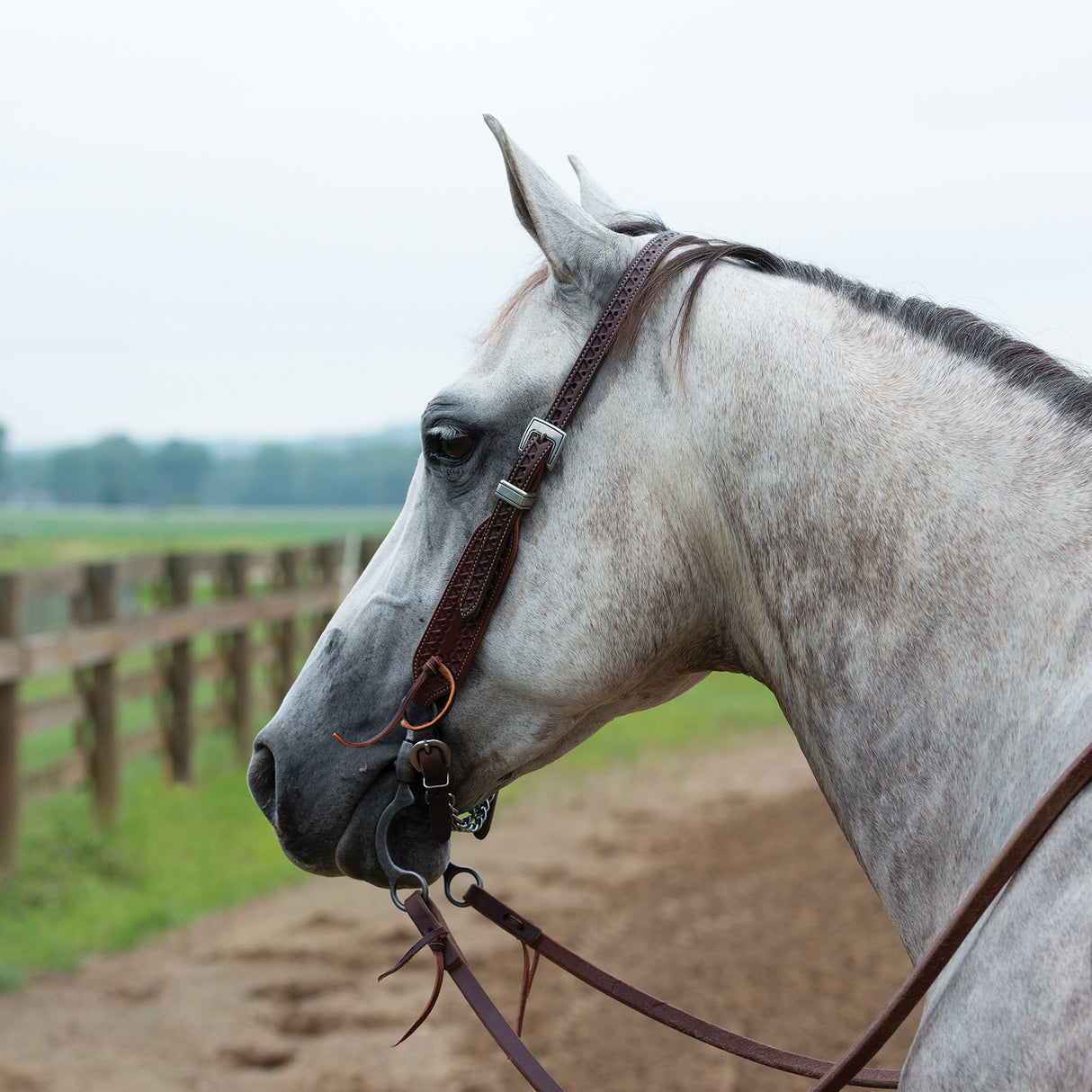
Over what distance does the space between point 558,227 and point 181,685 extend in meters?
6.35

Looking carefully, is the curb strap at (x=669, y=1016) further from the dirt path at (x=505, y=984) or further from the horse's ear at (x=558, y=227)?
the dirt path at (x=505, y=984)

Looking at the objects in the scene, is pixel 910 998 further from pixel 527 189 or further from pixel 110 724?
pixel 110 724

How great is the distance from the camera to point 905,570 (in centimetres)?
149

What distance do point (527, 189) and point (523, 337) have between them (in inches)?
9.5

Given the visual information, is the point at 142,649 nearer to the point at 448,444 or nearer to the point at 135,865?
the point at 135,865

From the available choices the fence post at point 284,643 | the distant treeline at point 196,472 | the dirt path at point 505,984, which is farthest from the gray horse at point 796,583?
the distant treeline at point 196,472

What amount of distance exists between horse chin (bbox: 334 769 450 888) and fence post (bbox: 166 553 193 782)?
5.76 meters

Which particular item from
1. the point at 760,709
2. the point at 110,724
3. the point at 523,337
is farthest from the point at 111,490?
the point at 523,337

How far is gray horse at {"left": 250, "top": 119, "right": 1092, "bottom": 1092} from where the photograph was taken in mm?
1377

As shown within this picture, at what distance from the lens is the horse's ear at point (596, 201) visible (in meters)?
1.97

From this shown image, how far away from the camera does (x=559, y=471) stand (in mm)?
1685

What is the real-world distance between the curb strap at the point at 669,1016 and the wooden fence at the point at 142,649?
384cm

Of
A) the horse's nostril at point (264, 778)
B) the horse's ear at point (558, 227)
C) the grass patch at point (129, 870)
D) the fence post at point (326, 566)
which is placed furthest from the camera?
the fence post at point (326, 566)

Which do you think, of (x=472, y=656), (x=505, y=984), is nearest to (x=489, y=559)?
(x=472, y=656)
